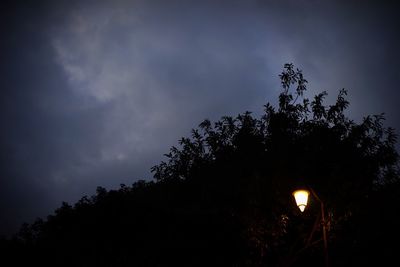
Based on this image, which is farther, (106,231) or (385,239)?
(106,231)

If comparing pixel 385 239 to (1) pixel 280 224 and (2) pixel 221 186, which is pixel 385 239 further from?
(2) pixel 221 186

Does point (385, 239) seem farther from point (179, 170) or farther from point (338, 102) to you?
point (179, 170)

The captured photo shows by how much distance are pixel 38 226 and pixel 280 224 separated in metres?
37.4

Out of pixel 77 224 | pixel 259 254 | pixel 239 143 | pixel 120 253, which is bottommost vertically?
pixel 259 254

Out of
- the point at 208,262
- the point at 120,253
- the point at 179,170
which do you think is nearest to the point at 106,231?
the point at 120,253

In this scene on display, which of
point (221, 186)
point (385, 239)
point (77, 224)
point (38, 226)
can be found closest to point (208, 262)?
point (221, 186)

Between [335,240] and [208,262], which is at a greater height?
[208,262]

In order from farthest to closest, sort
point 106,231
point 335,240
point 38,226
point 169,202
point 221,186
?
1. point 38,226
2. point 106,231
3. point 169,202
4. point 221,186
5. point 335,240

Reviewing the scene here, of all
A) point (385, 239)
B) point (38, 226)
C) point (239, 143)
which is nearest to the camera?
point (385, 239)

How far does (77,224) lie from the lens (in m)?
28.3

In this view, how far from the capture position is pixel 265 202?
14047 mm

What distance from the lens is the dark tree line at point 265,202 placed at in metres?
14.1

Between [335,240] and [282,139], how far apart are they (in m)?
5.63

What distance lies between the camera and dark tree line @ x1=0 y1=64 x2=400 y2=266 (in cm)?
1406
